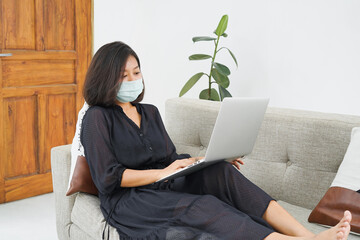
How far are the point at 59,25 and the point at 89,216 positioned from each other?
183 cm

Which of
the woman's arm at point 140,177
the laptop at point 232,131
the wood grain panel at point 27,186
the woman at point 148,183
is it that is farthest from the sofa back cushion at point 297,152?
the wood grain panel at point 27,186

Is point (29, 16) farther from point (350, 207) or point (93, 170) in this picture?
point (350, 207)

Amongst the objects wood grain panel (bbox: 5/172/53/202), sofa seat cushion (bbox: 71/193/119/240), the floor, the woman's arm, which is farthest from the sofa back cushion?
wood grain panel (bbox: 5/172/53/202)

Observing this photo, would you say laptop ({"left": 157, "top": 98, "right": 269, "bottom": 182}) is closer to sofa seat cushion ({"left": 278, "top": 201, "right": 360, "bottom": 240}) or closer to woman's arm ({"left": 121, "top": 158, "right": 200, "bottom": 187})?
woman's arm ({"left": 121, "top": 158, "right": 200, "bottom": 187})

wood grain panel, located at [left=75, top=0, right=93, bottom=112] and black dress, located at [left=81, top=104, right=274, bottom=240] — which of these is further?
wood grain panel, located at [left=75, top=0, right=93, bottom=112]

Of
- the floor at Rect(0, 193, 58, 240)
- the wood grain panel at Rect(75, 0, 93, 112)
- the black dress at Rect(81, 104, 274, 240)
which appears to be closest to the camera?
the black dress at Rect(81, 104, 274, 240)

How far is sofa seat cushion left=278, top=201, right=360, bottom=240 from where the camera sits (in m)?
1.72

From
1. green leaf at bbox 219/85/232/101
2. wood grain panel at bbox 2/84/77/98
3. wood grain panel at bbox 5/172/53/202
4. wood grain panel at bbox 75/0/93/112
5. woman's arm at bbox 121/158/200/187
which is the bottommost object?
wood grain panel at bbox 5/172/53/202

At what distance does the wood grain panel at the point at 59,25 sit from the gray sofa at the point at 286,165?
1384 millimetres

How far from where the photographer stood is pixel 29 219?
9.30 feet

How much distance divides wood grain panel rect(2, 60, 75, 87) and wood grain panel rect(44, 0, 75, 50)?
13cm

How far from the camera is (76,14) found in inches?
131

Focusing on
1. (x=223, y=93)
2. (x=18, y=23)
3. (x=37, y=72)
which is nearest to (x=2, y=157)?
(x=37, y=72)

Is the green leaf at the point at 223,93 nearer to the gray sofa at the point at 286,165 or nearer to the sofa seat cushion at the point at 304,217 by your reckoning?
the gray sofa at the point at 286,165
